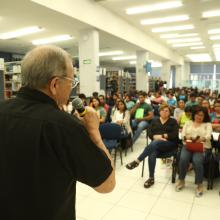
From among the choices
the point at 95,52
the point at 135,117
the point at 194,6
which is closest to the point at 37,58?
the point at 135,117

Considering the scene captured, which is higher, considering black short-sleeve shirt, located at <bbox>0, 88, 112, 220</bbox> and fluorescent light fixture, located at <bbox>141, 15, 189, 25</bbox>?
fluorescent light fixture, located at <bbox>141, 15, 189, 25</bbox>

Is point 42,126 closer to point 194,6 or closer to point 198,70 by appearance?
point 194,6

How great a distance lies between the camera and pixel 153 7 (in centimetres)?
670

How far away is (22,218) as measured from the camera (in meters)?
0.92

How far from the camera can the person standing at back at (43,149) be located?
2.84 feet

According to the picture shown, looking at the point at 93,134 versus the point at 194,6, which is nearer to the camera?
the point at 93,134

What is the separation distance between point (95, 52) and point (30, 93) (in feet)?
19.7

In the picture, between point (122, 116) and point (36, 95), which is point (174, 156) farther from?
point (36, 95)

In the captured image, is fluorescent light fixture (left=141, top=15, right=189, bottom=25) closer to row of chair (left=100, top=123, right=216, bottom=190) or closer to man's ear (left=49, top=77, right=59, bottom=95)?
row of chair (left=100, top=123, right=216, bottom=190)

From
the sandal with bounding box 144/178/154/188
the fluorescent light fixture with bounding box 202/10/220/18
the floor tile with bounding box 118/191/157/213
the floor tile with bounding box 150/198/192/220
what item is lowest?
the floor tile with bounding box 118/191/157/213

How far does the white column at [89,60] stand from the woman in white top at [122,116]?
1632 mm

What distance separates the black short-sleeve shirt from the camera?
0.86 m

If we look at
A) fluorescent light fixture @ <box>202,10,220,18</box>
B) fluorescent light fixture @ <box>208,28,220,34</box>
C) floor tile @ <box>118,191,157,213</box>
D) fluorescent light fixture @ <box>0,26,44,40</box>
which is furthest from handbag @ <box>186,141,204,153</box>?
fluorescent light fixture @ <box>208,28,220,34</box>

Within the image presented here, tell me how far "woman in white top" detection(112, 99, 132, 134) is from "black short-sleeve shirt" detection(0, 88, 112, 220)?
167 inches
